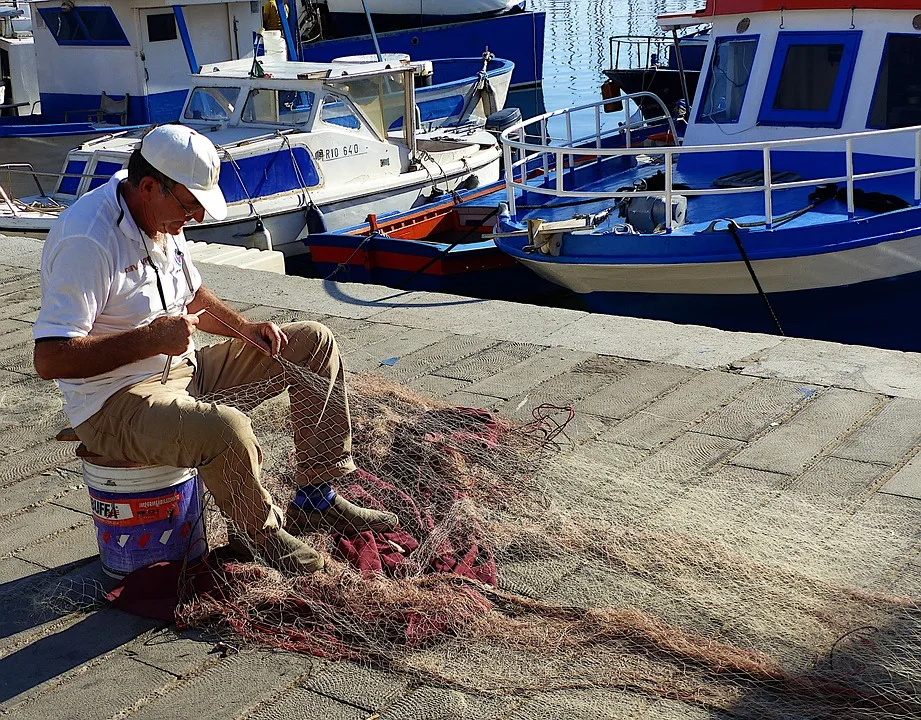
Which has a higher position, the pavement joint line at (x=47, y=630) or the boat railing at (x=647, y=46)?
the boat railing at (x=647, y=46)

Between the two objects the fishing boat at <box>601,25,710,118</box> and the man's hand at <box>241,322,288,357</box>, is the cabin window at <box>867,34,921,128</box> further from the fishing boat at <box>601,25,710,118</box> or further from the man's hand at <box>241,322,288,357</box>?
the fishing boat at <box>601,25,710,118</box>

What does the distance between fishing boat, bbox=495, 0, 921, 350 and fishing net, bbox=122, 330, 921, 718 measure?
377 cm

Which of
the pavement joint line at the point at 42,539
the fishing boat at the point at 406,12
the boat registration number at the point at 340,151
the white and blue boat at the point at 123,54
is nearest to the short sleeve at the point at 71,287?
the pavement joint line at the point at 42,539

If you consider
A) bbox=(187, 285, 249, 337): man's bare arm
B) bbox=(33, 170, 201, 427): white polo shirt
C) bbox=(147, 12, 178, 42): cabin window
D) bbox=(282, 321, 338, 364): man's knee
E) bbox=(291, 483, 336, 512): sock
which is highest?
bbox=(147, 12, 178, 42): cabin window

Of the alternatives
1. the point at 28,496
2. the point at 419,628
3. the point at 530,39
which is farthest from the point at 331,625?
the point at 530,39

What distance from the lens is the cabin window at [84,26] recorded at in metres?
13.6

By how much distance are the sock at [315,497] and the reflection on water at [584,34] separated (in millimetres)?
21928

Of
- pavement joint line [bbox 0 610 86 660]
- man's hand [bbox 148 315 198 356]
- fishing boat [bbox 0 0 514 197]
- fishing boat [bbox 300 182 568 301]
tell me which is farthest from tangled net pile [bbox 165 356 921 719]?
fishing boat [bbox 0 0 514 197]

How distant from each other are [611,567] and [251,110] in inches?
351

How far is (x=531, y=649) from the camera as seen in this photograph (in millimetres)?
2912

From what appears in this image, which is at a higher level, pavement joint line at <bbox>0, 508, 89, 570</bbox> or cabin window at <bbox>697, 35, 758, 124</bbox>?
cabin window at <bbox>697, 35, 758, 124</bbox>

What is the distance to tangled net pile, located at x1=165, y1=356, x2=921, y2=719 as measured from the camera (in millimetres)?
2768

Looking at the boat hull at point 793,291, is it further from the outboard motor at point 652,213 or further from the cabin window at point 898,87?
the cabin window at point 898,87

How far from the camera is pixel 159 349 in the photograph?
3.03 m
